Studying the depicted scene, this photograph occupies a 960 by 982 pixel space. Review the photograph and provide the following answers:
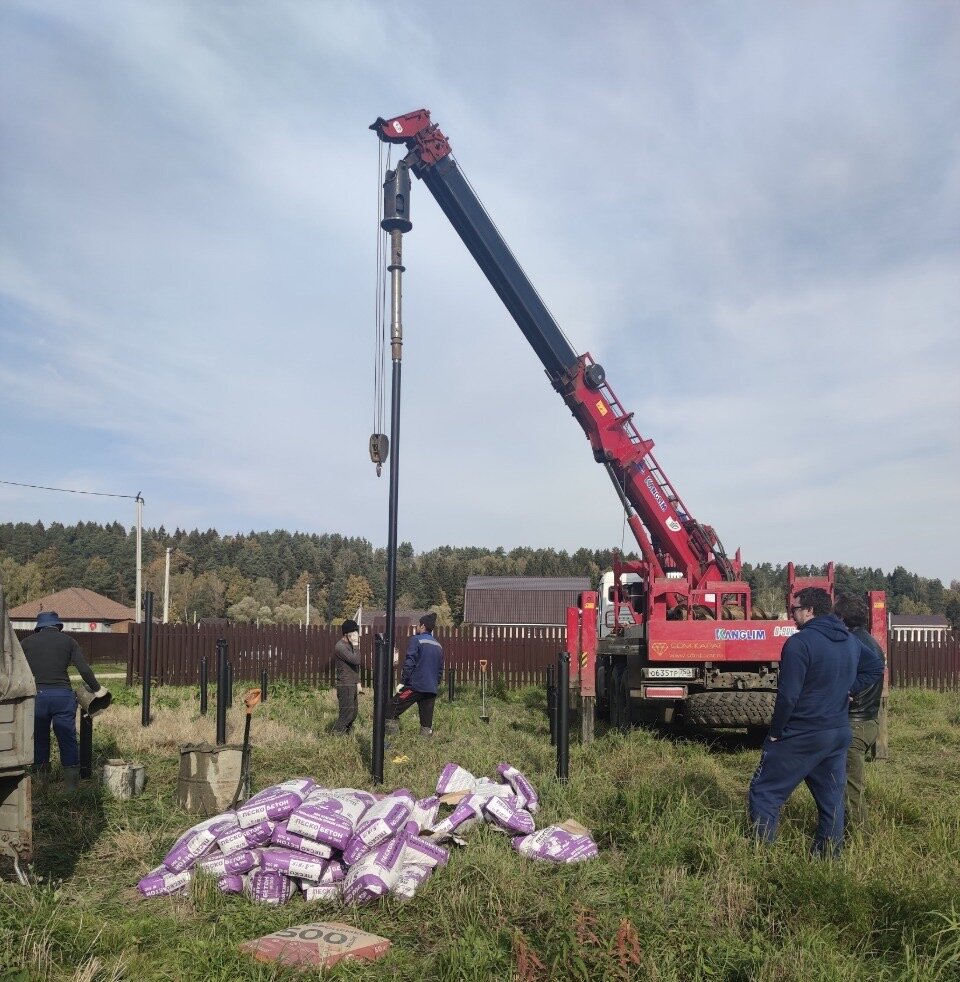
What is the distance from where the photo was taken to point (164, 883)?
4555 mm

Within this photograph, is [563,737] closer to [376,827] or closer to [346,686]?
[376,827]

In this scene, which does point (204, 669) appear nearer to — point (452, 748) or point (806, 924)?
point (452, 748)

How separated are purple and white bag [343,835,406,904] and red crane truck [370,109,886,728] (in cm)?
542

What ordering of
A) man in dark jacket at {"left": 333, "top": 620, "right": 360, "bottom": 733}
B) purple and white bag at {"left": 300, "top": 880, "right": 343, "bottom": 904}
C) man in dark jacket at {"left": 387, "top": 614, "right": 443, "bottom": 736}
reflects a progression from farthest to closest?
man in dark jacket at {"left": 333, "top": 620, "right": 360, "bottom": 733}
man in dark jacket at {"left": 387, "top": 614, "right": 443, "bottom": 736}
purple and white bag at {"left": 300, "top": 880, "right": 343, "bottom": 904}

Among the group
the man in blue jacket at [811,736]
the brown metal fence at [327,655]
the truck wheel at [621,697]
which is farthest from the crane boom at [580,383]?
the brown metal fence at [327,655]

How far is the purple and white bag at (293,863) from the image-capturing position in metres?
4.54

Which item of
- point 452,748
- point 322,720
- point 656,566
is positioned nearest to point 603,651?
point 656,566

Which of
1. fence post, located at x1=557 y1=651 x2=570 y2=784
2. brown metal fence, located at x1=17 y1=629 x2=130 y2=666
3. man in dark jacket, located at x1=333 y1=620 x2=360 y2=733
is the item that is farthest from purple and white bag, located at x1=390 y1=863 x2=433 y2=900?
brown metal fence, located at x1=17 y1=629 x2=130 y2=666

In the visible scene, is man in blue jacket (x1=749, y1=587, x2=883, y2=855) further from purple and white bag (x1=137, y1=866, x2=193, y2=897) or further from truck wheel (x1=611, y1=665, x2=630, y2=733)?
truck wheel (x1=611, y1=665, x2=630, y2=733)

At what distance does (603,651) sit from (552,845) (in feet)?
18.9

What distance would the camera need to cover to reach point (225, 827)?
16.0 feet

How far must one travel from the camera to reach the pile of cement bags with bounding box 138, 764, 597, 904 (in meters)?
4.46

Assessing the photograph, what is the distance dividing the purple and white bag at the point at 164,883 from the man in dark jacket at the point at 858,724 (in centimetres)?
381

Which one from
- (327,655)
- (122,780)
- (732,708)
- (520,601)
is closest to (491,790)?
(122,780)
